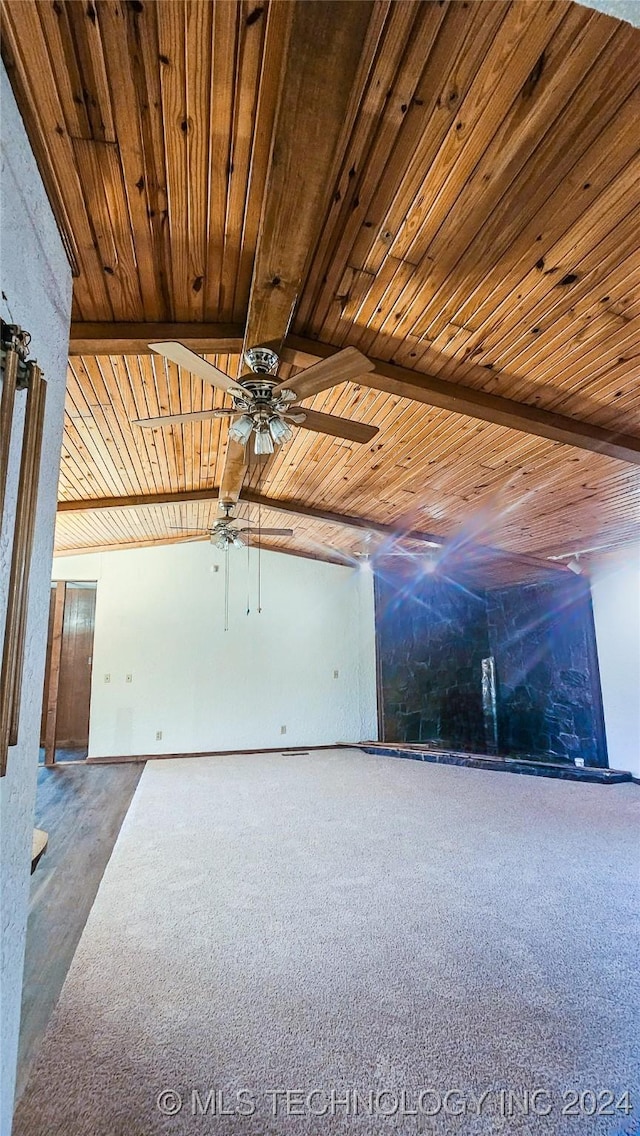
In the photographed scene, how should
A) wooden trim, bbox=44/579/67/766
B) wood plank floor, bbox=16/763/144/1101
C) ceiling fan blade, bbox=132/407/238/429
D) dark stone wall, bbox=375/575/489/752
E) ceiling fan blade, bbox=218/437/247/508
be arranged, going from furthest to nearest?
1. dark stone wall, bbox=375/575/489/752
2. wooden trim, bbox=44/579/67/766
3. ceiling fan blade, bbox=218/437/247/508
4. ceiling fan blade, bbox=132/407/238/429
5. wood plank floor, bbox=16/763/144/1101

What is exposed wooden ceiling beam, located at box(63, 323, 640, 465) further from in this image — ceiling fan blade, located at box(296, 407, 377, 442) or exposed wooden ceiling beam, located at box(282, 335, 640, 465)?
ceiling fan blade, located at box(296, 407, 377, 442)

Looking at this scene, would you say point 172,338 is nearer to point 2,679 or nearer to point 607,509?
point 2,679

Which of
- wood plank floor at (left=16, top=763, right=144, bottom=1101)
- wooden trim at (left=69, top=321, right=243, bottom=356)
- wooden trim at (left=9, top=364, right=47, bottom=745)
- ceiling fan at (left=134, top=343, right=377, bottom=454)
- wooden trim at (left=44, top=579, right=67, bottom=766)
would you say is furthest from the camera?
wooden trim at (left=44, top=579, right=67, bottom=766)

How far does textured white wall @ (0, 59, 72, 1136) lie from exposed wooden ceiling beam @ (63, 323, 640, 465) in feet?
2.94

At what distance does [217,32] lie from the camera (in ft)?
4.74

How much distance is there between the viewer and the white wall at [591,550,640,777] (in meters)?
6.21

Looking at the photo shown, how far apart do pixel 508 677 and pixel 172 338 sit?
7050 mm

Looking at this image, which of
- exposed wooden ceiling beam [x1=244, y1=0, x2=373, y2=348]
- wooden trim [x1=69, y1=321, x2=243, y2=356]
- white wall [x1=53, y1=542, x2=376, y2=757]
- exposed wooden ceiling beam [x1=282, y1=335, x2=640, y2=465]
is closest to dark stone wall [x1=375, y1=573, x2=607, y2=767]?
white wall [x1=53, y1=542, x2=376, y2=757]

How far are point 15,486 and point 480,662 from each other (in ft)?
26.4

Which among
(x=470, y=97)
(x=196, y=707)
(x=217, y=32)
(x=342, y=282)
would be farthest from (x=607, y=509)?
(x=196, y=707)

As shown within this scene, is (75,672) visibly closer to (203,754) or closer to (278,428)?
(203,754)

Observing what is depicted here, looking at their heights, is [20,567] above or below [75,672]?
above

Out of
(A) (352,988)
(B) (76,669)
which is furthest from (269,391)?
(B) (76,669)

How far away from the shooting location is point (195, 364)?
2420mm
